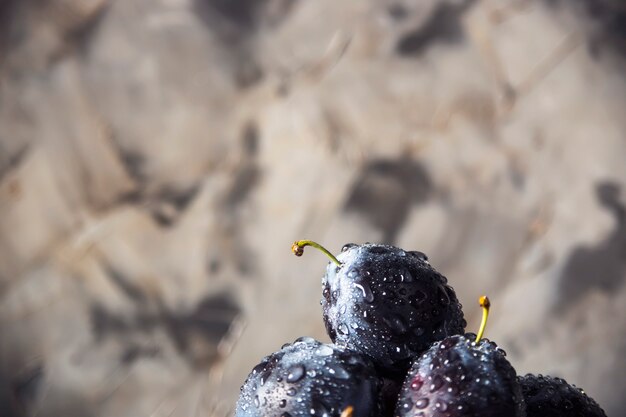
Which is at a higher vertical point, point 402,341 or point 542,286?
point 542,286

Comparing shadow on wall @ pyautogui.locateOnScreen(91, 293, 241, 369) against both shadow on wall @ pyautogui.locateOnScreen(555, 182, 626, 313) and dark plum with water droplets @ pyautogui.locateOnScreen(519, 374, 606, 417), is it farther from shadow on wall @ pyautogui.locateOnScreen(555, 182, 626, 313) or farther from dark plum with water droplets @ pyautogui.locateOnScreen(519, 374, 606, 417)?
dark plum with water droplets @ pyautogui.locateOnScreen(519, 374, 606, 417)

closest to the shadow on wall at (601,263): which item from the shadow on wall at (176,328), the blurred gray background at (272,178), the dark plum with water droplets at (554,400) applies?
the blurred gray background at (272,178)

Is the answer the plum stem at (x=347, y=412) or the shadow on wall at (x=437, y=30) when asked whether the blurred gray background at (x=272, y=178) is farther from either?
the plum stem at (x=347, y=412)

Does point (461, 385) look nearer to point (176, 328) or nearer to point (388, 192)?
point (388, 192)

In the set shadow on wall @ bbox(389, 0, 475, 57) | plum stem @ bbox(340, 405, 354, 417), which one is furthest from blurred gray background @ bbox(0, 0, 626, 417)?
plum stem @ bbox(340, 405, 354, 417)

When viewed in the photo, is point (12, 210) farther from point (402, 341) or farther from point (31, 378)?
point (402, 341)

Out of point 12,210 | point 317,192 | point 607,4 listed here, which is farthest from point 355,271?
point 12,210
